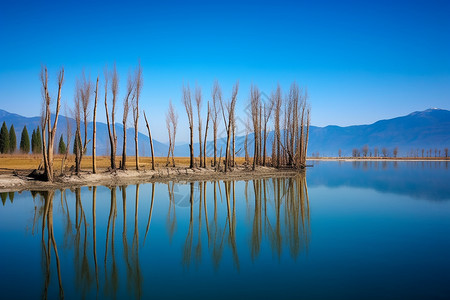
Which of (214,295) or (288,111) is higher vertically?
(288,111)

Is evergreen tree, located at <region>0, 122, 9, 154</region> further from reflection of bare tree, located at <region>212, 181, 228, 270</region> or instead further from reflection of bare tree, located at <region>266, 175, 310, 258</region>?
reflection of bare tree, located at <region>212, 181, 228, 270</region>

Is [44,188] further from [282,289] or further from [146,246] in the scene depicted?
[282,289]

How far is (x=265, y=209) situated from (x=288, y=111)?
2396 cm

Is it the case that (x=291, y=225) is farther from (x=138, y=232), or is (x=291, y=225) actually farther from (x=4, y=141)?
(x=4, y=141)

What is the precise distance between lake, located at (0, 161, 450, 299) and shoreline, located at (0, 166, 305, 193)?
4.11 metres

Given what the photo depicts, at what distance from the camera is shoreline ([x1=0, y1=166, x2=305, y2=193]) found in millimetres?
17812

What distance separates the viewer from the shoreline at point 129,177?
1781 cm

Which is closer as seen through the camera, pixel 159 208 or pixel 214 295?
pixel 214 295

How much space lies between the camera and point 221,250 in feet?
24.5

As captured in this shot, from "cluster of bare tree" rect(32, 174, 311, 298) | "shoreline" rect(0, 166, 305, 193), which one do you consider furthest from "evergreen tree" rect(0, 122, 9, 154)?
"cluster of bare tree" rect(32, 174, 311, 298)

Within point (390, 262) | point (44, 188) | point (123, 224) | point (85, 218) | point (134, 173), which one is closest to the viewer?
point (390, 262)

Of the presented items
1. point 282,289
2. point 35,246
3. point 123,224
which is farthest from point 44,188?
point 282,289

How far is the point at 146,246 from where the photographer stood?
765 cm

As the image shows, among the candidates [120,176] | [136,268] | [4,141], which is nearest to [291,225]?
[136,268]
